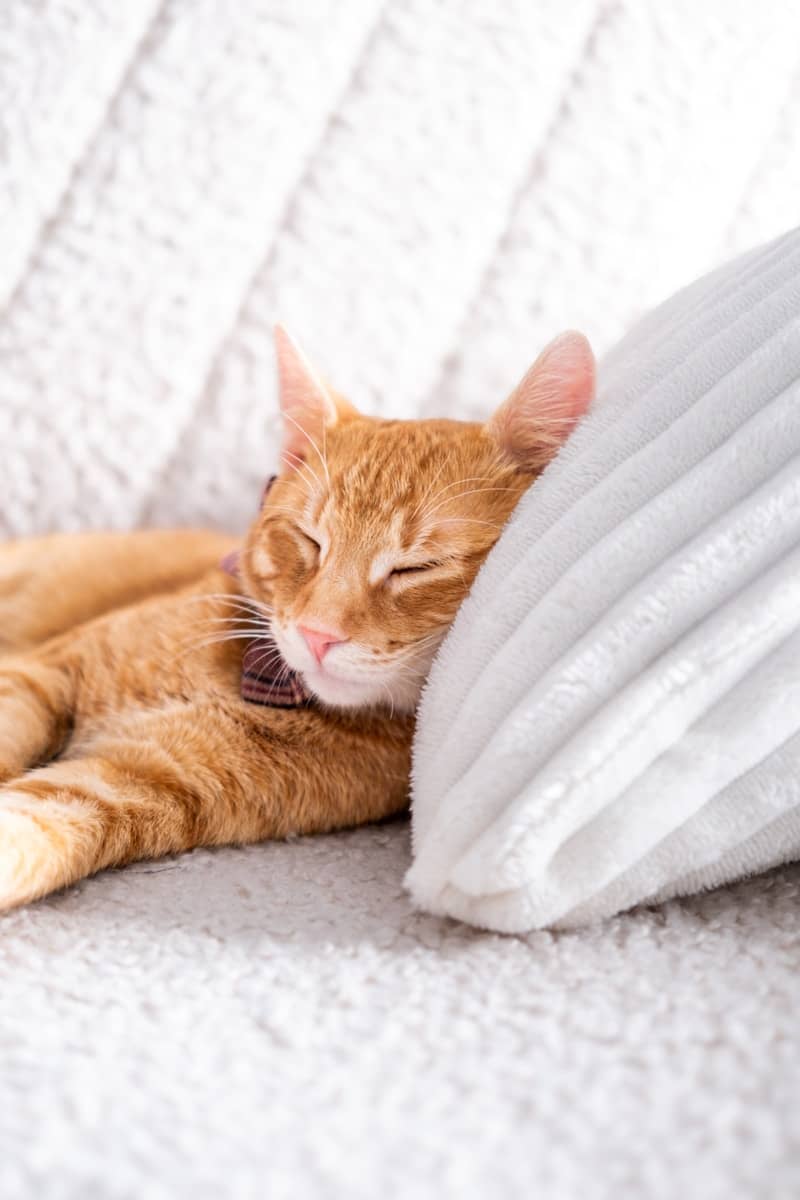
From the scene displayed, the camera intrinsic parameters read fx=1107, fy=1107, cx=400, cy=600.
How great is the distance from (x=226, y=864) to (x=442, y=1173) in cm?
46

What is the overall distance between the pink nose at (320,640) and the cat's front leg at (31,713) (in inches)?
13.6

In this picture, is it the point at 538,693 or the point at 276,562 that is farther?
the point at 276,562

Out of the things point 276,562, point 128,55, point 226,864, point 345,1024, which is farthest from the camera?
point 128,55

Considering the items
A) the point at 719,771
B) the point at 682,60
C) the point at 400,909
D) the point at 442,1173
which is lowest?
the point at 400,909

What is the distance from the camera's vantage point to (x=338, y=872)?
37.5 inches

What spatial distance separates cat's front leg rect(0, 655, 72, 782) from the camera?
1133 mm

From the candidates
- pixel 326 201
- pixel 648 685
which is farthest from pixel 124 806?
pixel 326 201

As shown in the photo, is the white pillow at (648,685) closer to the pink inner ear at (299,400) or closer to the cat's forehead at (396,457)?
the cat's forehead at (396,457)

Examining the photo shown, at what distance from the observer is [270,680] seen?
112cm

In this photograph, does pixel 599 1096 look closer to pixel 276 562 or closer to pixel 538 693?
pixel 538 693

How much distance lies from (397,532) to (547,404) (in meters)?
0.19

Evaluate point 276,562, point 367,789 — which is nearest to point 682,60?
point 276,562

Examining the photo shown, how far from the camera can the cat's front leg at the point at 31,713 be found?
3.72 ft

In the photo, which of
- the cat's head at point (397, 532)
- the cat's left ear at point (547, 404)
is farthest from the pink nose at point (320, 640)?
the cat's left ear at point (547, 404)
